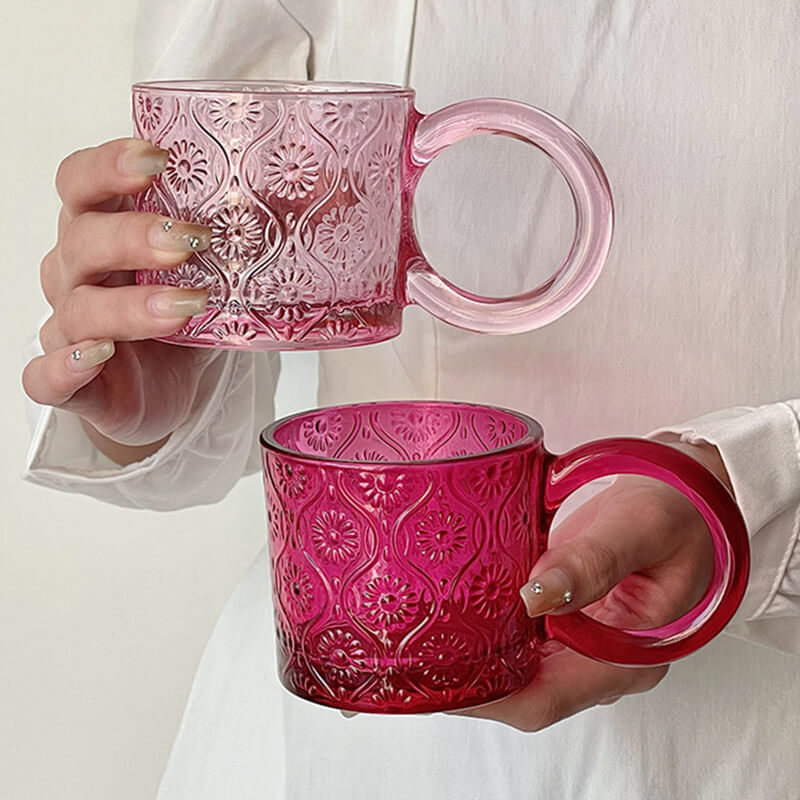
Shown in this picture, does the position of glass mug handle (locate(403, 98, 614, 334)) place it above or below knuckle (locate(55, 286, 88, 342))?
above

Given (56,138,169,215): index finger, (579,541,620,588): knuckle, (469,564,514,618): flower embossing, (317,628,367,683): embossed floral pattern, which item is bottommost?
(317,628,367,683): embossed floral pattern

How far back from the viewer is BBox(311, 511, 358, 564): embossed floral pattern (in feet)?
1.21

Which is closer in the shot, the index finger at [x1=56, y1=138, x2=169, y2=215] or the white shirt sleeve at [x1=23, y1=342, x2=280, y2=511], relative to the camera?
the index finger at [x1=56, y1=138, x2=169, y2=215]

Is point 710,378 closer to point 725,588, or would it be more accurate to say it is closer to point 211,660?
point 725,588

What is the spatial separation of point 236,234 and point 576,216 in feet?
0.35

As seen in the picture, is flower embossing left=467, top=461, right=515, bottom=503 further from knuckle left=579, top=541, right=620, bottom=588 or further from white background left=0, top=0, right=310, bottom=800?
white background left=0, top=0, right=310, bottom=800

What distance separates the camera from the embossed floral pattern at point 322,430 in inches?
16.5

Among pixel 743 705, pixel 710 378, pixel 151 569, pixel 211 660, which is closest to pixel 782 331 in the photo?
pixel 710 378

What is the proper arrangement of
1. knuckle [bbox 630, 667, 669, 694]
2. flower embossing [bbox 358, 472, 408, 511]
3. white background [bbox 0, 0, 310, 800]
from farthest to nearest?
white background [bbox 0, 0, 310, 800]
knuckle [bbox 630, 667, 669, 694]
flower embossing [bbox 358, 472, 408, 511]

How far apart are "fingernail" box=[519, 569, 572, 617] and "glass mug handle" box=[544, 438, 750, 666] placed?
0.5 inches

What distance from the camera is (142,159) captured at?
1.29 feet

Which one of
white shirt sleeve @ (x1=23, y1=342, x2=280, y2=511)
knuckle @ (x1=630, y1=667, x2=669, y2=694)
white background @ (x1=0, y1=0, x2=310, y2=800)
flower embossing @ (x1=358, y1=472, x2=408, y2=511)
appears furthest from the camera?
white background @ (x1=0, y1=0, x2=310, y2=800)

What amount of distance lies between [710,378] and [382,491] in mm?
228

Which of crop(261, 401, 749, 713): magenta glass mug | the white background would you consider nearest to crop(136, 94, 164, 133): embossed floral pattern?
crop(261, 401, 749, 713): magenta glass mug
